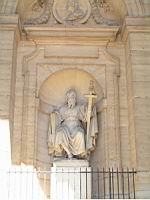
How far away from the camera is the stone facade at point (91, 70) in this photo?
402 inches

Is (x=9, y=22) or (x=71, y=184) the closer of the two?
(x=71, y=184)

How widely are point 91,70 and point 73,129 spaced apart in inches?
64.6

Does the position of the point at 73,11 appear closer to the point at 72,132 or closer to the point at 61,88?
the point at 61,88

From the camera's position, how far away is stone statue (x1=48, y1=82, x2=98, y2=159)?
10.6m

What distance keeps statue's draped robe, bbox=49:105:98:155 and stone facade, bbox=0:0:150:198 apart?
25cm

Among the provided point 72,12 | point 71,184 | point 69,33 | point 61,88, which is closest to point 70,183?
point 71,184

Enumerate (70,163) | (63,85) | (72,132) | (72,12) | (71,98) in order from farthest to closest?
1. (72,12)
2. (63,85)
3. (71,98)
4. (72,132)
5. (70,163)

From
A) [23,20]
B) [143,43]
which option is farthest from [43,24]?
[143,43]

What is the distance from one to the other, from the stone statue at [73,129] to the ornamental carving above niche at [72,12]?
2.03 m

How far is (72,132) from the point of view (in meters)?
10.7

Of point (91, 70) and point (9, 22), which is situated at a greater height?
point (9, 22)

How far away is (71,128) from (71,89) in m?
1.11

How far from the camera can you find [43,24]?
11.6 meters

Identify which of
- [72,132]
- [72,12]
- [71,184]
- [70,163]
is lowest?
[71,184]
